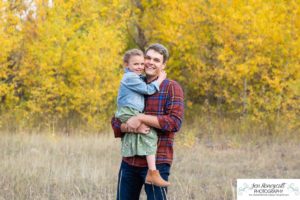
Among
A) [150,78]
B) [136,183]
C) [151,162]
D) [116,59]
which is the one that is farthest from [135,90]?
[116,59]

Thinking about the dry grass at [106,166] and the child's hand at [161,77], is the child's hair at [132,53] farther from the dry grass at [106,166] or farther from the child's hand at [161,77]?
the dry grass at [106,166]

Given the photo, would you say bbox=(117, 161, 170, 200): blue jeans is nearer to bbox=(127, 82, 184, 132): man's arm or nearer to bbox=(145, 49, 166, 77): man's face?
bbox=(127, 82, 184, 132): man's arm

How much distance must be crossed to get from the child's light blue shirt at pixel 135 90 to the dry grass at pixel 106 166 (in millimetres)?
2129

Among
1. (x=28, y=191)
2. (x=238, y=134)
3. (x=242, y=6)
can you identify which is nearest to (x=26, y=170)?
(x=28, y=191)

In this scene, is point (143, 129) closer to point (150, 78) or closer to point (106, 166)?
point (150, 78)

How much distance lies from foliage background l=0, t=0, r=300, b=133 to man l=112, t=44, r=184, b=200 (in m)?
10.8

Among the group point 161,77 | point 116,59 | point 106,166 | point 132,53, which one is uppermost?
point 116,59

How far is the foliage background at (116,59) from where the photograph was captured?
14445mm

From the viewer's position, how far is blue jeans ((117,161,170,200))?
144 inches

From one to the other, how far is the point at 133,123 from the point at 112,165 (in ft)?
19.5

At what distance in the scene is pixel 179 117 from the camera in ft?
11.9

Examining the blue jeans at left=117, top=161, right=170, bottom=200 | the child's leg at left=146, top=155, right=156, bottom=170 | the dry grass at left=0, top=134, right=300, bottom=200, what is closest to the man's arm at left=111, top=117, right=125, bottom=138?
the blue jeans at left=117, top=161, right=170, bottom=200

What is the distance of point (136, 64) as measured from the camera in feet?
12.5

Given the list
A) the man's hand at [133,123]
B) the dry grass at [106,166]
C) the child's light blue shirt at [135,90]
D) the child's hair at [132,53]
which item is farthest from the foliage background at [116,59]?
the man's hand at [133,123]
